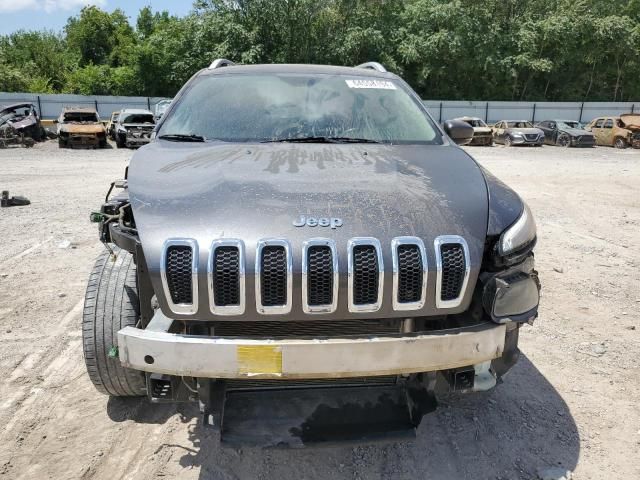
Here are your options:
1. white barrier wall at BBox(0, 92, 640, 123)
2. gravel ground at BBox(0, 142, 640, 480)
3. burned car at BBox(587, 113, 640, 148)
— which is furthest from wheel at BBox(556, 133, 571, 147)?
gravel ground at BBox(0, 142, 640, 480)

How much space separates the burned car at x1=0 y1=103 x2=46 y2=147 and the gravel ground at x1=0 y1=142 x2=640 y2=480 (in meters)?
16.2

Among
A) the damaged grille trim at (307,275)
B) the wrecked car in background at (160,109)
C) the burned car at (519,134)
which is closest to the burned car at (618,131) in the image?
the burned car at (519,134)

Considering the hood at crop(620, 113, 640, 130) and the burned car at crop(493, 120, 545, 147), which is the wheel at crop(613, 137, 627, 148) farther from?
the burned car at crop(493, 120, 545, 147)

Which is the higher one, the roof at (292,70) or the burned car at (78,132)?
the roof at (292,70)

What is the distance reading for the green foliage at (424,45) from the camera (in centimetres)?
3105

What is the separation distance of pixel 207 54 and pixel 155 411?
30972 millimetres

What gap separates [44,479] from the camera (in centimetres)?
235

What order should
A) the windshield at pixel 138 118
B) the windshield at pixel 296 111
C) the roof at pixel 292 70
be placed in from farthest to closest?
the windshield at pixel 138 118 < the roof at pixel 292 70 < the windshield at pixel 296 111

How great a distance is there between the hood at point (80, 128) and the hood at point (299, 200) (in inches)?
722

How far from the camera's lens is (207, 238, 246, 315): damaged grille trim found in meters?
1.90

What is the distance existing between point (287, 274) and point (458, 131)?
2.10 metres

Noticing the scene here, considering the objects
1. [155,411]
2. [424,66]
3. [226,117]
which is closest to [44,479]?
[155,411]

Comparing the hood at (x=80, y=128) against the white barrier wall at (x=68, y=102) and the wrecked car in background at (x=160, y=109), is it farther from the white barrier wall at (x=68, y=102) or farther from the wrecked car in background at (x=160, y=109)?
the white barrier wall at (x=68, y=102)

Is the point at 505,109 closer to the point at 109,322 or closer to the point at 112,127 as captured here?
the point at 112,127
